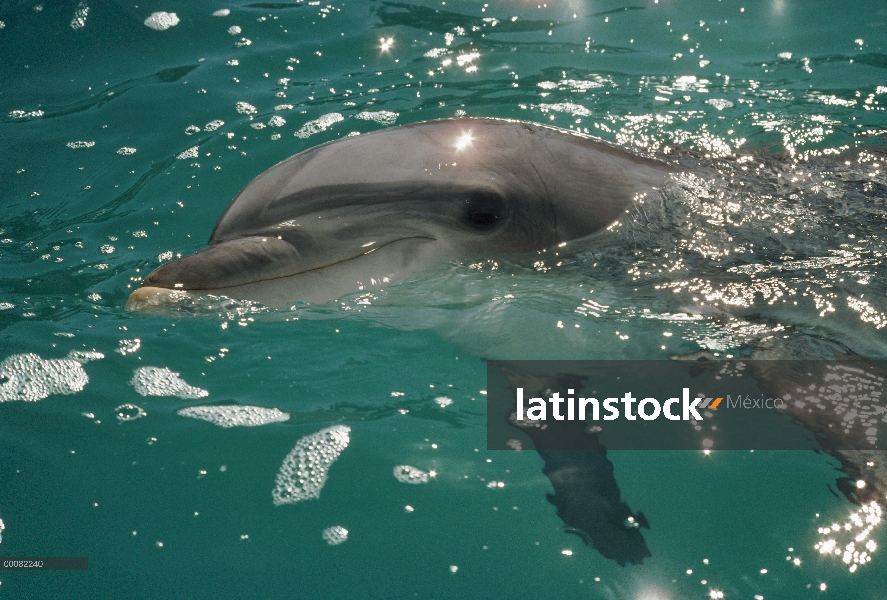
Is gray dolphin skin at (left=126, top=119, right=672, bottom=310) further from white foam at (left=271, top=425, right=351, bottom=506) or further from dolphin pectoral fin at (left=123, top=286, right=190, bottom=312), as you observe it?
white foam at (left=271, top=425, right=351, bottom=506)

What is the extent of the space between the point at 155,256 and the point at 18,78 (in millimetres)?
4904

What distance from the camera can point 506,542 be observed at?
13.8 feet

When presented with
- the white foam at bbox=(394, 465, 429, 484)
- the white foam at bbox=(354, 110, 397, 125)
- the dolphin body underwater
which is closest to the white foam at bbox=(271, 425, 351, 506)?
the white foam at bbox=(394, 465, 429, 484)

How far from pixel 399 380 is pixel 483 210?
3.99ft

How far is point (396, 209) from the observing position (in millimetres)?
4961

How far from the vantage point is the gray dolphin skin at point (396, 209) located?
473 centimetres

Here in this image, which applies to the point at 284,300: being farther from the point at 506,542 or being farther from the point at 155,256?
the point at 155,256

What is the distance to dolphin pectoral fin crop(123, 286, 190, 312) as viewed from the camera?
4406mm

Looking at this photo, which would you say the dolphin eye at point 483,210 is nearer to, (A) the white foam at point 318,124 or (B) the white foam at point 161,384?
(B) the white foam at point 161,384

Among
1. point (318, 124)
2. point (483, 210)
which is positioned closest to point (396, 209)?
point (483, 210)

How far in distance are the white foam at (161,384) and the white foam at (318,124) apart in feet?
12.5

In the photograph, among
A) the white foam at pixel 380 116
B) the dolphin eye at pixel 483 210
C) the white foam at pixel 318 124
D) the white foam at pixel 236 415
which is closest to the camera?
the white foam at pixel 236 415

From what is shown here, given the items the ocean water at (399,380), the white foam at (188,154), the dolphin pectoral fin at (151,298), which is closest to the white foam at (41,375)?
the ocean water at (399,380)

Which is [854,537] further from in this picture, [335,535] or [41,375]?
[41,375]
